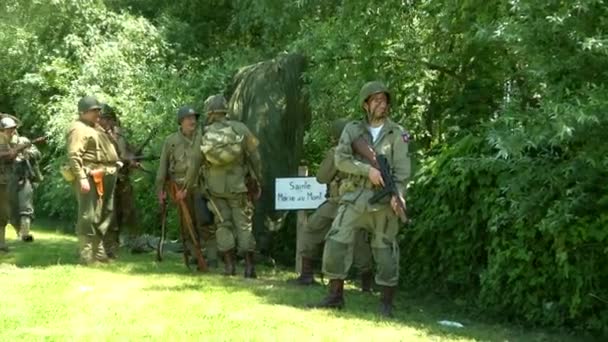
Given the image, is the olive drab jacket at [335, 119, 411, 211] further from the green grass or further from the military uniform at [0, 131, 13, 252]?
the military uniform at [0, 131, 13, 252]

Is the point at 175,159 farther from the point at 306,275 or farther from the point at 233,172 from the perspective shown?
the point at 306,275

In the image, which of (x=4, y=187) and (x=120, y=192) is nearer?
(x=120, y=192)

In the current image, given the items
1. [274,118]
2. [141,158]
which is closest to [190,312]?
[274,118]

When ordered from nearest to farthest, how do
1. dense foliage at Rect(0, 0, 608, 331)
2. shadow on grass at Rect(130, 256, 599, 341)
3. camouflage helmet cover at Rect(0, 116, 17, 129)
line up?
dense foliage at Rect(0, 0, 608, 331) < shadow on grass at Rect(130, 256, 599, 341) < camouflage helmet cover at Rect(0, 116, 17, 129)

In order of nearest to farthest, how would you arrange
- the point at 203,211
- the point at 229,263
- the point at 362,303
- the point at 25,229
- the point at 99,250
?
the point at 362,303 → the point at 229,263 → the point at 203,211 → the point at 99,250 → the point at 25,229

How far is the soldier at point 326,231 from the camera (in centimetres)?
991

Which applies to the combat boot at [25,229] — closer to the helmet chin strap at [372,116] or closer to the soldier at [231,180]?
the soldier at [231,180]

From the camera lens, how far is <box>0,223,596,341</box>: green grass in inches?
297

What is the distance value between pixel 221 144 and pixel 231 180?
0.46m

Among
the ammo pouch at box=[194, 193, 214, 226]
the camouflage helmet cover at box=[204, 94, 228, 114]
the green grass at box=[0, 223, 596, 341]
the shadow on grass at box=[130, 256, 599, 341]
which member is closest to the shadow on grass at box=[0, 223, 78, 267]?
the green grass at box=[0, 223, 596, 341]

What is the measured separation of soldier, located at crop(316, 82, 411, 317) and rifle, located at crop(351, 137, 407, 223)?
5 cm

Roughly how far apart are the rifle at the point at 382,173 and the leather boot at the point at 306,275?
222cm

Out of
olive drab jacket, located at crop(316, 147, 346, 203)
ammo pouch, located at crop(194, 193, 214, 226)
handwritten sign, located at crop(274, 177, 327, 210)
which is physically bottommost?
ammo pouch, located at crop(194, 193, 214, 226)

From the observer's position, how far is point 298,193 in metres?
11.0
